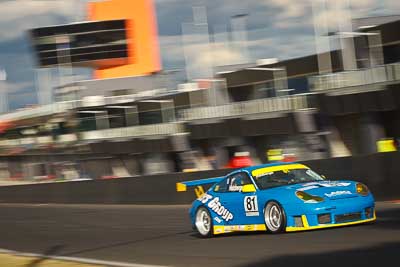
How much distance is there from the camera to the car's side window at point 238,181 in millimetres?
12352

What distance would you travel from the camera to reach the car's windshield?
12.0m

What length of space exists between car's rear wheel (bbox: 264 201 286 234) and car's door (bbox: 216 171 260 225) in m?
0.22

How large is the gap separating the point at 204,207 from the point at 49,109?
239 feet

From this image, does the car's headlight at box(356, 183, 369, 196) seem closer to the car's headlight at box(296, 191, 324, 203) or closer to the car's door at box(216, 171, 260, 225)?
the car's headlight at box(296, 191, 324, 203)

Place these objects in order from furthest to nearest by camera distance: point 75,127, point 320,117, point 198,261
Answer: point 75,127 < point 320,117 < point 198,261

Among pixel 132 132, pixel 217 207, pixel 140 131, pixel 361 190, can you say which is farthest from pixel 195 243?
pixel 132 132

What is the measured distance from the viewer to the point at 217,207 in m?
12.7

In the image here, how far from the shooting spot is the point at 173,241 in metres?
12.7

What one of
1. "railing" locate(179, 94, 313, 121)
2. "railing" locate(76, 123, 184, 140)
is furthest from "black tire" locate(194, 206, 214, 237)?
"railing" locate(76, 123, 184, 140)

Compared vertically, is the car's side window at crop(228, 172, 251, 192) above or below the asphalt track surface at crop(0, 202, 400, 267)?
above

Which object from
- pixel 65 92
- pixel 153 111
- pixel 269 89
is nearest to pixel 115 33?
pixel 65 92

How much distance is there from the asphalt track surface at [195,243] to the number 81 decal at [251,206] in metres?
0.40

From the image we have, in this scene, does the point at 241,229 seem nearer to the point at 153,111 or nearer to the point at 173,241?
the point at 173,241

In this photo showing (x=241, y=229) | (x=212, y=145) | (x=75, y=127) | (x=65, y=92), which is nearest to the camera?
(x=241, y=229)
